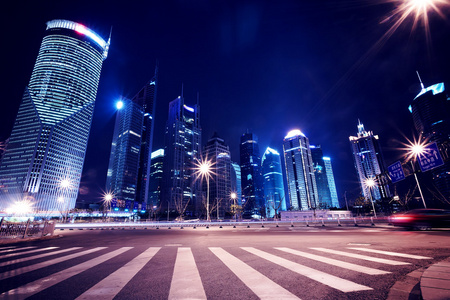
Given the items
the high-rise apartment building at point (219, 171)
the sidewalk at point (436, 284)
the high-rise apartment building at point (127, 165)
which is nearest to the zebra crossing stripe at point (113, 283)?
the sidewalk at point (436, 284)

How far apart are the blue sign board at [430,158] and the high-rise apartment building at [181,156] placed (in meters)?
135

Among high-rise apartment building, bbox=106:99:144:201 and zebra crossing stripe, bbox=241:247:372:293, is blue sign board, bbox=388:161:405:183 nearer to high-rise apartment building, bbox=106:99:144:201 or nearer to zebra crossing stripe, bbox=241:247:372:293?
zebra crossing stripe, bbox=241:247:372:293

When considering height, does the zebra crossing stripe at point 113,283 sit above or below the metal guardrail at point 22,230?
below

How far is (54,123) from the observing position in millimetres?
135375

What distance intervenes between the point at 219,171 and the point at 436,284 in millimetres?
158399

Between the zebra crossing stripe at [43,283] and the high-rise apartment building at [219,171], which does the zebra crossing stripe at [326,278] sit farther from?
the high-rise apartment building at [219,171]

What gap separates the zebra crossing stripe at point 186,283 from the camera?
3.05m

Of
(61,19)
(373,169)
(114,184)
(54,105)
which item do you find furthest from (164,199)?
(373,169)

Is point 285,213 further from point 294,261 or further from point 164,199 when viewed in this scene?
point 164,199

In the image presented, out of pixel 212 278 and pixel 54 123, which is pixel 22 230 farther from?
pixel 54 123

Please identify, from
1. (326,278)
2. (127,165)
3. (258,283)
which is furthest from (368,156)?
(127,165)

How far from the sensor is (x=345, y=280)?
3576 mm

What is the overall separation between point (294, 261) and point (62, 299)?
5.13 meters

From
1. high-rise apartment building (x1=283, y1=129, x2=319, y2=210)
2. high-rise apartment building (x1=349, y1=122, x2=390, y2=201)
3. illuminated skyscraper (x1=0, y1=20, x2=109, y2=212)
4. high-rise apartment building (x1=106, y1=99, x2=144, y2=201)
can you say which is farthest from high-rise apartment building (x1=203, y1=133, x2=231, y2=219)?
high-rise apartment building (x1=349, y1=122, x2=390, y2=201)
